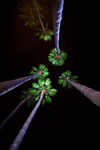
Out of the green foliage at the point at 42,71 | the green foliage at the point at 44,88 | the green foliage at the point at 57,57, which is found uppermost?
the green foliage at the point at 57,57

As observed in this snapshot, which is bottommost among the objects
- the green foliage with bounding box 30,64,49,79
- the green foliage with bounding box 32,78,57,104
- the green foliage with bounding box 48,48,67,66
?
the green foliage with bounding box 32,78,57,104

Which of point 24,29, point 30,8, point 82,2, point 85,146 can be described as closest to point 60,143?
point 85,146

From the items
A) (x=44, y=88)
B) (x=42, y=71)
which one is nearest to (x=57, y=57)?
(x=42, y=71)

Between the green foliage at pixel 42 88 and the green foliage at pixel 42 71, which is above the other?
the green foliage at pixel 42 71

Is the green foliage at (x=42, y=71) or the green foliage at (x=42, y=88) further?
the green foliage at (x=42, y=71)

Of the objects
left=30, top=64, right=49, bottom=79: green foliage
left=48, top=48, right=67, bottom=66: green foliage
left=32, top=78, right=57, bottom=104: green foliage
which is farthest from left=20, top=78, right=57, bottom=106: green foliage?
left=48, top=48, right=67, bottom=66: green foliage

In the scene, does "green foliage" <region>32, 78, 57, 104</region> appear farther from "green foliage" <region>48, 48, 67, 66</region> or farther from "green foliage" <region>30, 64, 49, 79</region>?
"green foliage" <region>48, 48, 67, 66</region>

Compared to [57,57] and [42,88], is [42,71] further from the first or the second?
[57,57]

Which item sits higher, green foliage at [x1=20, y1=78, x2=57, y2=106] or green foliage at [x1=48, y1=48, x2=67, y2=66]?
green foliage at [x1=48, y1=48, x2=67, y2=66]

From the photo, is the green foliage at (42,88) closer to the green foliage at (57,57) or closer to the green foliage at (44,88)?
the green foliage at (44,88)

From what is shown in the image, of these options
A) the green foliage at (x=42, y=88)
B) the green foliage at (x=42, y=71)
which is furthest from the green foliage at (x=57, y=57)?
the green foliage at (x=42, y=88)

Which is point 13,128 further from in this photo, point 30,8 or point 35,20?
point 30,8
